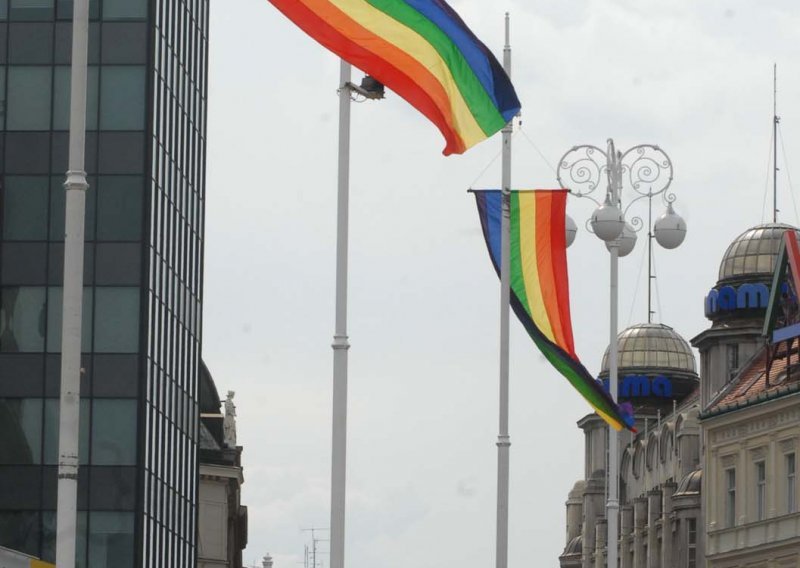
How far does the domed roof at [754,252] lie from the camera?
274 feet

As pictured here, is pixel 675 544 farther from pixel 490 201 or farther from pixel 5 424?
pixel 490 201

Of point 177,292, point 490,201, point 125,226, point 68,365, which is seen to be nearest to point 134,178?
point 125,226

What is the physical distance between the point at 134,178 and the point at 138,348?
16.2 feet

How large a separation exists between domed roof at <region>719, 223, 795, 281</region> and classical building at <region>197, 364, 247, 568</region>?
20697mm

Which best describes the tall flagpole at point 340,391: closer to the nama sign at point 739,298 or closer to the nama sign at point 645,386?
the nama sign at point 739,298

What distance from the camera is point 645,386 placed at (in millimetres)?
99375

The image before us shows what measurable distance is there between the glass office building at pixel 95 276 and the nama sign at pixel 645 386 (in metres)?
29.4

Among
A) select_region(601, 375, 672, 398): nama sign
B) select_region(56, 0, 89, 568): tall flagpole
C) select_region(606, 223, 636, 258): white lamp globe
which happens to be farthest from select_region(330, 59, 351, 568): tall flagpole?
select_region(601, 375, 672, 398): nama sign

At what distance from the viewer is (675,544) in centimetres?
8744

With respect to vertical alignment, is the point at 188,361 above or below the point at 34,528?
above

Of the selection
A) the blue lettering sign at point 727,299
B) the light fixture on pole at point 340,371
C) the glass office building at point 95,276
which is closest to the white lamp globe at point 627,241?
the light fixture on pole at point 340,371

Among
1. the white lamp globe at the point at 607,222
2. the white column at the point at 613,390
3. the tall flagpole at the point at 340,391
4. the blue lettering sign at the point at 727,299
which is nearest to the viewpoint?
the tall flagpole at the point at 340,391

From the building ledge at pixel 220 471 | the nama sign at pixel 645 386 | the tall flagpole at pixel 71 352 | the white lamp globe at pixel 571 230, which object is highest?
the nama sign at pixel 645 386

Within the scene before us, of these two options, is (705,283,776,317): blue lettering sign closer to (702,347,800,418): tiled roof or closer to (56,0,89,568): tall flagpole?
(702,347,800,418): tiled roof
